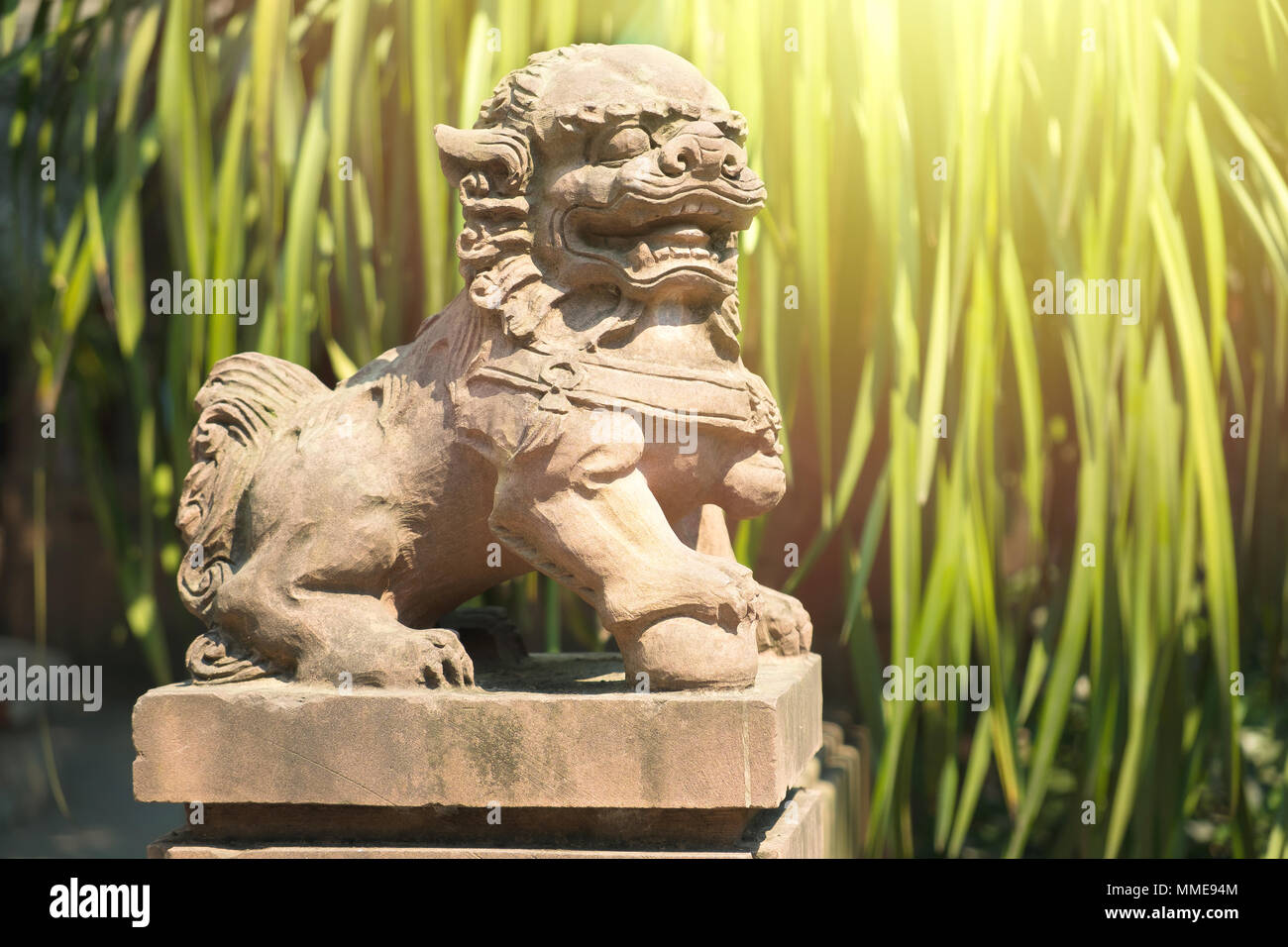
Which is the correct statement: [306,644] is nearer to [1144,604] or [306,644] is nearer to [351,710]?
[351,710]

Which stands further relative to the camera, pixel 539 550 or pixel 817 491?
pixel 817 491

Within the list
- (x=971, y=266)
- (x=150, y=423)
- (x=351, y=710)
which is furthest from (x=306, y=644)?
(x=971, y=266)

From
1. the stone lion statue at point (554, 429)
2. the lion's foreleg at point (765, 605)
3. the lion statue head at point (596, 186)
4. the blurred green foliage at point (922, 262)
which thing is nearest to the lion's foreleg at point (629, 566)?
the stone lion statue at point (554, 429)

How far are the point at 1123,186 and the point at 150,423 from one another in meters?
2.24

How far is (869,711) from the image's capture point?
9.92 feet

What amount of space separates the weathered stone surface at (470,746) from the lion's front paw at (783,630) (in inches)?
11.8

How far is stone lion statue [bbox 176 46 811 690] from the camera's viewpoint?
6.53 ft

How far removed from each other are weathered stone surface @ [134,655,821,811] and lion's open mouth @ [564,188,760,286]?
635 millimetres

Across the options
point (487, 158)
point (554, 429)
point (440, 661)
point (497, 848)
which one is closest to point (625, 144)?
point (487, 158)

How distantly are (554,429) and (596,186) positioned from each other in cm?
37

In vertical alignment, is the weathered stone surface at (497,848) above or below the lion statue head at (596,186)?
below

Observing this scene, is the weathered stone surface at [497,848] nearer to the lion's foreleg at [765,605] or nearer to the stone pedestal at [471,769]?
the stone pedestal at [471,769]

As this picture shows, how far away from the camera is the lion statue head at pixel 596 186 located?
203 cm

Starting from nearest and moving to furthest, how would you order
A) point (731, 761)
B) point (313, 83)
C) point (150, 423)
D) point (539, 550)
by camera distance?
point (731, 761), point (539, 550), point (150, 423), point (313, 83)
